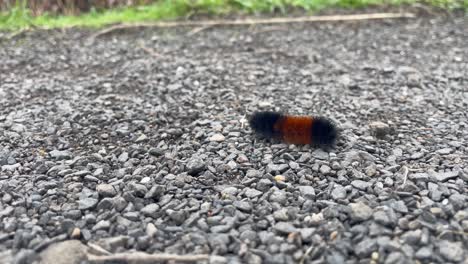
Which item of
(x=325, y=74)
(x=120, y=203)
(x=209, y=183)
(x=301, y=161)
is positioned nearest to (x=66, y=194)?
(x=120, y=203)

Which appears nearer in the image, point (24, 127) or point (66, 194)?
point (66, 194)

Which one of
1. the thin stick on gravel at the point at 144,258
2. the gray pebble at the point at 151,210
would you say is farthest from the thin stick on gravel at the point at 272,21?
the thin stick on gravel at the point at 144,258

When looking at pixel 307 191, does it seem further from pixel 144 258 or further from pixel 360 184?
pixel 144 258

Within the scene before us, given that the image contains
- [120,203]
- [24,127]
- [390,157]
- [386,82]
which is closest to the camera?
[120,203]

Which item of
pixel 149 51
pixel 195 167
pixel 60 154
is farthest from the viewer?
pixel 149 51

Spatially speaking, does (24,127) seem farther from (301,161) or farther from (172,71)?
(301,161)

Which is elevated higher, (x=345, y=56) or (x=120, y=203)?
(x=345, y=56)

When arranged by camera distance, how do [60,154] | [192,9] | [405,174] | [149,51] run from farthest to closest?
[192,9] < [149,51] < [60,154] < [405,174]

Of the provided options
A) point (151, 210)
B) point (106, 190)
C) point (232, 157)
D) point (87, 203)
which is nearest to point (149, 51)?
point (232, 157)

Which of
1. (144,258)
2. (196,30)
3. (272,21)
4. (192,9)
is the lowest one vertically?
(144,258)
